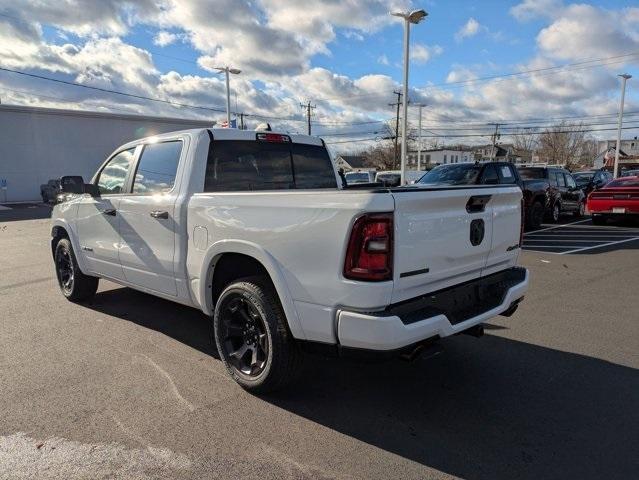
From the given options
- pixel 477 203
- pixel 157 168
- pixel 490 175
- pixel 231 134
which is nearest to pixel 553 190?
pixel 490 175

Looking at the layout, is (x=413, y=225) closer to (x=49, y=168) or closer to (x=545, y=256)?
(x=545, y=256)

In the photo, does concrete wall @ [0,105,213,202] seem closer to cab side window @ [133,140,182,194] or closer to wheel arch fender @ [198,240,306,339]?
cab side window @ [133,140,182,194]

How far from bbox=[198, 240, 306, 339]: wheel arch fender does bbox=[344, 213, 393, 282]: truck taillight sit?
60 cm

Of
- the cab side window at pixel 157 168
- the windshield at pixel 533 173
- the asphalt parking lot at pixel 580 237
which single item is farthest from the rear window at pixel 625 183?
the cab side window at pixel 157 168

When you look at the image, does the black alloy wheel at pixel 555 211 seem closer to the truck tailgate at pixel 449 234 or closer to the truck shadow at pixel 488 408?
the truck shadow at pixel 488 408

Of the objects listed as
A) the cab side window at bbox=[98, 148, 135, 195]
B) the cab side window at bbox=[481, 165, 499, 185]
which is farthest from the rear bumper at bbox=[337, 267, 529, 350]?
the cab side window at bbox=[481, 165, 499, 185]

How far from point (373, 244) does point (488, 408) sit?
158cm

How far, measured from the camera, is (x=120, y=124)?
34844 mm

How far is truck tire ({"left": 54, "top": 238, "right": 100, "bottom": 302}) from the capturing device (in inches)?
235

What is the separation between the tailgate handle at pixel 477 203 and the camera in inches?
133

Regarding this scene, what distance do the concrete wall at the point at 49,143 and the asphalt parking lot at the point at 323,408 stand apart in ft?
102

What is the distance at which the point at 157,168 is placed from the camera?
4590mm

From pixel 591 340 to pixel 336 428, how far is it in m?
2.99

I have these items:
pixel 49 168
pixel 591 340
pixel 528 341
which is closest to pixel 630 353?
pixel 591 340
